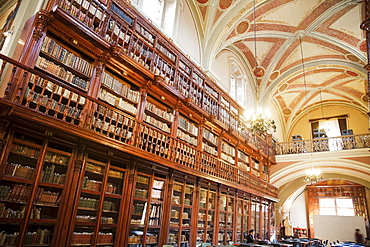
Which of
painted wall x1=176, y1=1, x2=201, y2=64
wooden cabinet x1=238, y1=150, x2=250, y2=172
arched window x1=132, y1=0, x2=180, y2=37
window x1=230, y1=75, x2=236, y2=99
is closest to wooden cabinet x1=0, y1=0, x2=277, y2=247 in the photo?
painted wall x1=176, y1=1, x2=201, y2=64

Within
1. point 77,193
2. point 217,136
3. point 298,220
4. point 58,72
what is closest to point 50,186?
point 77,193

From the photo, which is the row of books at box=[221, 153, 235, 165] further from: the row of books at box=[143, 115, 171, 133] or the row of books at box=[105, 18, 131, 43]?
the row of books at box=[105, 18, 131, 43]

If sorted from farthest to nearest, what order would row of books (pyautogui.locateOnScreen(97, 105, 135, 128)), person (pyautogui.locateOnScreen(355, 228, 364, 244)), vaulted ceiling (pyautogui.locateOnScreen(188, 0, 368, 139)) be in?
person (pyautogui.locateOnScreen(355, 228, 364, 244)) → vaulted ceiling (pyautogui.locateOnScreen(188, 0, 368, 139)) → row of books (pyautogui.locateOnScreen(97, 105, 135, 128))

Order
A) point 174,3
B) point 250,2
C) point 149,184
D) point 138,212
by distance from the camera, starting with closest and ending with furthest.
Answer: point 138,212
point 149,184
point 174,3
point 250,2

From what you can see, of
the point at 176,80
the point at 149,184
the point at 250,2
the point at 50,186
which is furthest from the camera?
the point at 250,2

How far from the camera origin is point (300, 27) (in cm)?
1184

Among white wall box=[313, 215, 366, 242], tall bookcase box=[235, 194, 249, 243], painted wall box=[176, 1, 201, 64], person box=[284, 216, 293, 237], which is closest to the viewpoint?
painted wall box=[176, 1, 201, 64]

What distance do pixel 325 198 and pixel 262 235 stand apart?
852 cm

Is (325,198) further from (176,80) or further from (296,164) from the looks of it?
(176,80)

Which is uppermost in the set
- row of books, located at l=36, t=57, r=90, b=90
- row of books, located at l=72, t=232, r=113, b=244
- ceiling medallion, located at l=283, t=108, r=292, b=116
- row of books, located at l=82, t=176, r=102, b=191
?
ceiling medallion, located at l=283, t=108, r=292, b=116

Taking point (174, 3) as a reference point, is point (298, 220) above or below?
below

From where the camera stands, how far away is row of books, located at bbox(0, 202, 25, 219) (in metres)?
3.74

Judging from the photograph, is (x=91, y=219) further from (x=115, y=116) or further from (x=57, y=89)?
(x=57, y=89)

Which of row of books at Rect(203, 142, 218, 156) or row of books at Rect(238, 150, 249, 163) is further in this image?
row of books at Rect(238, 150, 249, 163)
